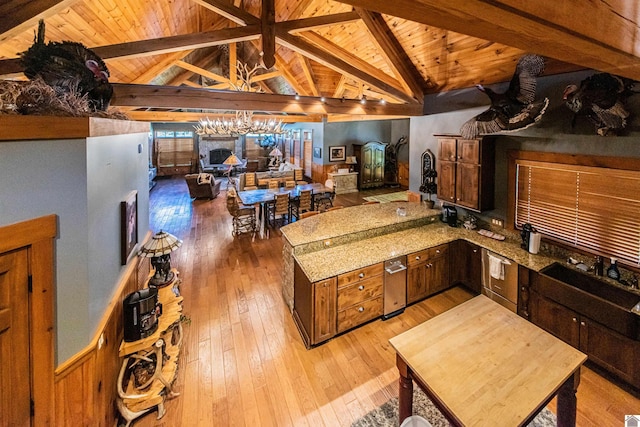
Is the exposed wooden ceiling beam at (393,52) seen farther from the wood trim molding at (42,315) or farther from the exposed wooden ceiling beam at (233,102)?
the wood trim molding at (42,315)

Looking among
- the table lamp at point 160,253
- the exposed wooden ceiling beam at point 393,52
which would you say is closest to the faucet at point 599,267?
the exposed wooden ceiling beam at point 393,52

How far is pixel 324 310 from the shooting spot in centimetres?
338

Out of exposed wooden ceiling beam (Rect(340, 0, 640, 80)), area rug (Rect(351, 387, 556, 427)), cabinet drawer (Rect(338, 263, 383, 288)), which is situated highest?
exposed wooden ceiling beam (Rect(340, 0, 640, 80))

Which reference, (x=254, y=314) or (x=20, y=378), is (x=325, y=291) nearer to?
(x=254, y=314)

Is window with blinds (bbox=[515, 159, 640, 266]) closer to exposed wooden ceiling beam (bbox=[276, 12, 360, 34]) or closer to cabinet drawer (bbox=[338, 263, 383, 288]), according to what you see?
cabinet drawer (bbox=[338, 263, 383, 288])

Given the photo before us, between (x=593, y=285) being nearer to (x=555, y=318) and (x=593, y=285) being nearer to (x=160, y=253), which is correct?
(x=555, y=318)

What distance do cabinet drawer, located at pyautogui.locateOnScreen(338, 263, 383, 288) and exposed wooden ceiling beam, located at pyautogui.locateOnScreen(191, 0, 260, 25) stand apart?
3.57m

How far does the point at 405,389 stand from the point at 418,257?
209cm

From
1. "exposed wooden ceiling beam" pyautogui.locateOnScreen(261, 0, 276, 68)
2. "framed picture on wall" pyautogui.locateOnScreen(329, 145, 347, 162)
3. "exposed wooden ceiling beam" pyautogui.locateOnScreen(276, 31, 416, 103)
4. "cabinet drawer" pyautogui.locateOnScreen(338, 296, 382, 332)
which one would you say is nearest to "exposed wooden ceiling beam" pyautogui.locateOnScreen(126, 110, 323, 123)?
"framed picture on wall" pyautogui.locateOnScreen(329, 145, 347, 162)

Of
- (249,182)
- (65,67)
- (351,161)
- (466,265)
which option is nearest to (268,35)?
(65,67)

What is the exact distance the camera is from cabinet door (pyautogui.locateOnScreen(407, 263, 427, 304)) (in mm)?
4052

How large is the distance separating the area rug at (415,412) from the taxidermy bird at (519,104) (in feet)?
9.38

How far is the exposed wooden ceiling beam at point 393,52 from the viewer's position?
423 centimetres

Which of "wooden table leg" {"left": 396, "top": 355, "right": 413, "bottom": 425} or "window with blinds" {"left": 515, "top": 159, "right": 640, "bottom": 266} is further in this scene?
"window with blinds" {"left": 515, "top": 159, "right": 640, "bottom": 266}
